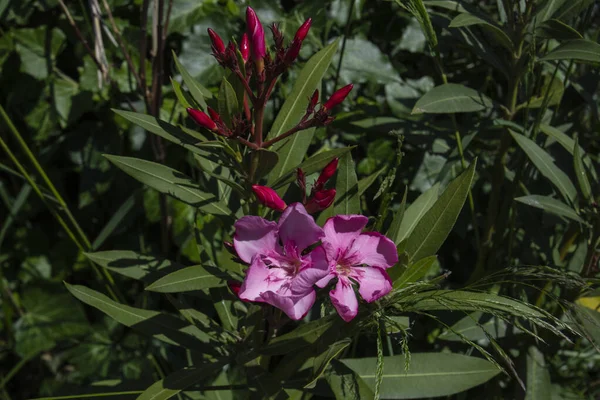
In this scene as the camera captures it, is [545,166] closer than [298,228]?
No

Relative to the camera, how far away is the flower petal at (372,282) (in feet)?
3.96

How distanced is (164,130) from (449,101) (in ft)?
2.57

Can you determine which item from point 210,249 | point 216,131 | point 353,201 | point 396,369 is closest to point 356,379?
point 396,369

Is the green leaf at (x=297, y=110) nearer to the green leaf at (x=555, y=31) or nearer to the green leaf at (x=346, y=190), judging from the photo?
the green leaf at (x=346, y=190)

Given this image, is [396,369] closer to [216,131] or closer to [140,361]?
[216,131]

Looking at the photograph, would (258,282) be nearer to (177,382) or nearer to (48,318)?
(177,382)

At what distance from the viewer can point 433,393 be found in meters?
1.52

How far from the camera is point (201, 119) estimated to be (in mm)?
1218

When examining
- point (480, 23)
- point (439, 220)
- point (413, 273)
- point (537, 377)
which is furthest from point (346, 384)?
point (480, 23)

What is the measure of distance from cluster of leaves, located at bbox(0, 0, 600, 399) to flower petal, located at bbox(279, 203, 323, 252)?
5.8 inches

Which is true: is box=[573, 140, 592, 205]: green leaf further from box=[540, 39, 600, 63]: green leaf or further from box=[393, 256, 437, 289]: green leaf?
box=[393, 256, 437, 289]: green leaf

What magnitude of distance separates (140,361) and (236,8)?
1.27 m

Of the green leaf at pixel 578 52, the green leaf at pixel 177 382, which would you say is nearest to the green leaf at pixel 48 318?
the green leaf at pixel 177 382

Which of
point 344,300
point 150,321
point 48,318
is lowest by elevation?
point 48,318
